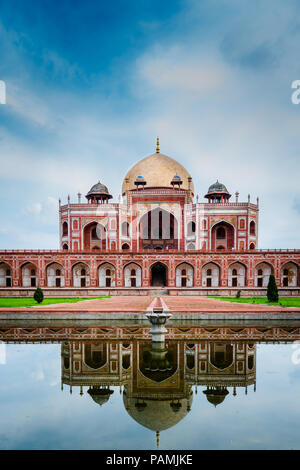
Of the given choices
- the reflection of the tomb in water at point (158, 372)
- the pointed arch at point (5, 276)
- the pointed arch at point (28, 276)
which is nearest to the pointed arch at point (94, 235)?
the pointed arch at point (28, 276)

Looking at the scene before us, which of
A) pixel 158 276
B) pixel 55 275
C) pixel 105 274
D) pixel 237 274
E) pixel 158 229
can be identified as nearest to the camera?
pixel 237 274

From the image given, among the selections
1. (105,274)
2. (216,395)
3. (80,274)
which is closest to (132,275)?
(105,274)

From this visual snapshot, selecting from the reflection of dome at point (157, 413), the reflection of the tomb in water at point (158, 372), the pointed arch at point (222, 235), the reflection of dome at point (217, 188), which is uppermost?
the reflection of dome at point (217, 188)

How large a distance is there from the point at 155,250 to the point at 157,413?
18898 mm

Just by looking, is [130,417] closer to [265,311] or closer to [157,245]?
[265,311]

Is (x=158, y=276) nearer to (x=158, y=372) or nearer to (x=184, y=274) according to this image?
(x=184, y=274)

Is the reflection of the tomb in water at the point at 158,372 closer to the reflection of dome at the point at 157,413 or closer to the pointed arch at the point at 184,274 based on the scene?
the reflection of dome at the point at 157,413

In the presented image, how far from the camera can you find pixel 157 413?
5.22 meters

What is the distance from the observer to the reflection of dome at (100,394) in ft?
18.9

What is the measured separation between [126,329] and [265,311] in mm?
5521

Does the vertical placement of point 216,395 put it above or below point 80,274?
above

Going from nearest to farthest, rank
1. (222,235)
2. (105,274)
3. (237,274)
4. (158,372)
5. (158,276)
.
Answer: (158,372), (237,274), (105,274), (158,276), (222,235)

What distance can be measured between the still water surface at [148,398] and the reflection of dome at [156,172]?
23928 millimetres
